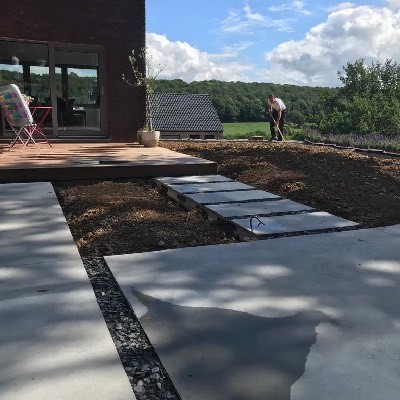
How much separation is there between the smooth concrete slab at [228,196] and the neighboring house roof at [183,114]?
44425 millimetres

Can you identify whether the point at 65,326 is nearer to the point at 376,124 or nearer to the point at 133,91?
the point at 133,91

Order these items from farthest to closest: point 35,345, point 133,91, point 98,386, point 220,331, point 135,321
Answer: point 133,91 < point 135,321 < point 220,331 < point 35,345 < point 98,386

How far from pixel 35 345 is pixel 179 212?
2.42 metres

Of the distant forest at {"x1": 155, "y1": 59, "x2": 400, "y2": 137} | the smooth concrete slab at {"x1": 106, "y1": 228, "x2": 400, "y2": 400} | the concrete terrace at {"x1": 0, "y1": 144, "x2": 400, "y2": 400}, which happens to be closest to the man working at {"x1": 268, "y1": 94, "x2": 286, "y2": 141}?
the distant forest at {"x1": 155, "y1": 59, "x2": 400, "y2": 137}

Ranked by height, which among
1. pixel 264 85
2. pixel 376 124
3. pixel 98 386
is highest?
pixel 264 85

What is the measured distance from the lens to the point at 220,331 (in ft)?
5.56

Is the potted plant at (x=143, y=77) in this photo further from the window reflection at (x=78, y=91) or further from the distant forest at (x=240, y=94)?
the distant forest at (x=240, y=94)

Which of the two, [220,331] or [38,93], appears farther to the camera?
[38,93]

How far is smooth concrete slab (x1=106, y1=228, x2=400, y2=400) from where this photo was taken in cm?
138

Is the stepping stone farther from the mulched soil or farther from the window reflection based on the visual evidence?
the window reflection

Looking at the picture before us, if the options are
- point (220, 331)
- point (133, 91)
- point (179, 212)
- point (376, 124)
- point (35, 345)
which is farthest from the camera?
point (376, 124)

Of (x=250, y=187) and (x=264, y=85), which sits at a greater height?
(x=264, y=85)

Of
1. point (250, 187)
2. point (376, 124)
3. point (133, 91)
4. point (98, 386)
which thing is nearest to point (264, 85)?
point (376, 124)

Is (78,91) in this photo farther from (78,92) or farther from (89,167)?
(89,167)
